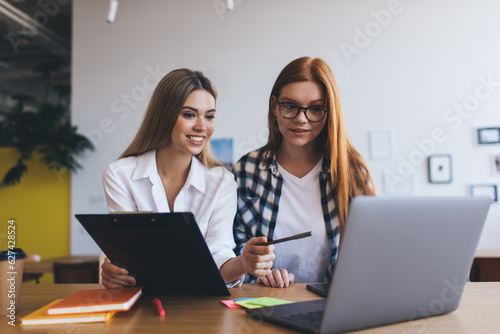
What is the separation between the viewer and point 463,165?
3963 mm

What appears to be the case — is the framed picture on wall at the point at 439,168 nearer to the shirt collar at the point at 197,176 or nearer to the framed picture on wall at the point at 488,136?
the framed picture on wall at the point at 488,136

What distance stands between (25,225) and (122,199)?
3.77 meters

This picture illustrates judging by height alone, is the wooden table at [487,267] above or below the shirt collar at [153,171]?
below

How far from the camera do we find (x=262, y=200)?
1826 mm

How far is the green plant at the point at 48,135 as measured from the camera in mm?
4516

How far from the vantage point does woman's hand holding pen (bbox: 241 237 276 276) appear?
117cm

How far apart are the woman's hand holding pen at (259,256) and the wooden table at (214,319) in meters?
0.07

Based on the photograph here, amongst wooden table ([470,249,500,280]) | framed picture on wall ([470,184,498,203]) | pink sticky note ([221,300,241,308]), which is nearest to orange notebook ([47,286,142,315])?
pink sticky note ([221,300,241,308])

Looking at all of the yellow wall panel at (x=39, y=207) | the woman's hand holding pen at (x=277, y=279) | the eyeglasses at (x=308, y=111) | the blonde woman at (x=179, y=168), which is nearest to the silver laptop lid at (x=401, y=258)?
the woman's hand holding pen at (x=277, y=279)

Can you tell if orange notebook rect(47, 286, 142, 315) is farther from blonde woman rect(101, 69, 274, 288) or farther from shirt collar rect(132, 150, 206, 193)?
shirt collar rect(132, 150, 206, 193)

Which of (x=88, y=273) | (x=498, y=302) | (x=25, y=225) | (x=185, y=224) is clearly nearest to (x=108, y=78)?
(x=25, y=225)

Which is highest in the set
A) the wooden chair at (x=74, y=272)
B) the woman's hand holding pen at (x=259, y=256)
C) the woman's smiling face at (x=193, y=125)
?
the woman's smiling face at (x=193, y=125)

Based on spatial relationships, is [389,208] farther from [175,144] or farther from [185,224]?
[175,144]

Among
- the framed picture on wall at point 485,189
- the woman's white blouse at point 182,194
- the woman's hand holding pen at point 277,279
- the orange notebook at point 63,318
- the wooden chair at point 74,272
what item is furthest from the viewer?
the framed picture on wall at point 485,189
